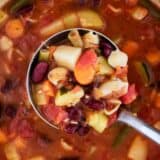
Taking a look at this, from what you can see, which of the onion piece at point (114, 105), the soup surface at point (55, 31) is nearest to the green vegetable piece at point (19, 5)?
the soup surface at point (55, 31)

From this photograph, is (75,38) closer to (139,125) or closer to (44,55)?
(44,55)

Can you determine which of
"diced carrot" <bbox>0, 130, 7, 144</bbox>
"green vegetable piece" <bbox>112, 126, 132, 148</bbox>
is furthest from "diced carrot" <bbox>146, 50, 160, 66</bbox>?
"diced carrot" <bbox>0, 130, 7, 144</bbox>

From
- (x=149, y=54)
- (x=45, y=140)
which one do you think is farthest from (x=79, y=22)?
(x=45, y=140)

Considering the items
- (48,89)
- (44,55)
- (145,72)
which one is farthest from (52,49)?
(145,72)

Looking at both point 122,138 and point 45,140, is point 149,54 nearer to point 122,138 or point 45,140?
point 122,138

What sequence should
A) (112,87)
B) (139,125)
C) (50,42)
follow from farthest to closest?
(50,42) < (139,125) < (112,87)
